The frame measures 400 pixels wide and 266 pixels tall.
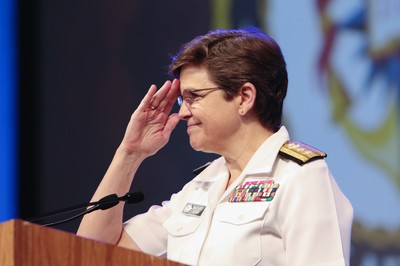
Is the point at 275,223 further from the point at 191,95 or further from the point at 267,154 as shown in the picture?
the point at 191,95

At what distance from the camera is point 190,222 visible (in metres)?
2.24

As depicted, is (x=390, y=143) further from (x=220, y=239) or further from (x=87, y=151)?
(x=87, y=151)

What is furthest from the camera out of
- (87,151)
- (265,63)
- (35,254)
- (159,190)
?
(87,151)

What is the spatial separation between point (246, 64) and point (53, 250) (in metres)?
0.90

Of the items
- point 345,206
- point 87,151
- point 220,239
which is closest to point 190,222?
point 220,239

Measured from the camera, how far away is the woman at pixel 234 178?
78.4 inches

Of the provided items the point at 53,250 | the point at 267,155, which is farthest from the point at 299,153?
the point at 53,250

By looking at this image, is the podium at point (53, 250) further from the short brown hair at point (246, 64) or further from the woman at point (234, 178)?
the short brown hair at point (246, 64)

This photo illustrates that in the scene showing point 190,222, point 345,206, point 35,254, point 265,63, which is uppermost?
point 265,63

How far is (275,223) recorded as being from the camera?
6.64ft

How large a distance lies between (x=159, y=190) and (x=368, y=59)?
1.22m

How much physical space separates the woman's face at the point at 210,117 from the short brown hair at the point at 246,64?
26 millimetres

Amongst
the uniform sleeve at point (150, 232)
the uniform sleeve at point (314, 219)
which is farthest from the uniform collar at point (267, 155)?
the uniform sleeve at point (150, 232)

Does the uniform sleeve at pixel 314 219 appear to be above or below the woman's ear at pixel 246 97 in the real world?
below
